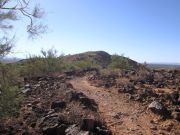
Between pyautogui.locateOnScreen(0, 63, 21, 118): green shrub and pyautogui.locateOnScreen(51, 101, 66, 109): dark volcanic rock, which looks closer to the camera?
pyautogui.locateOnScreen(0, 63, 21, 118): green shrub

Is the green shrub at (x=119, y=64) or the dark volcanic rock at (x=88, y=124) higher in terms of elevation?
the green shrub at (x=119, y=64)

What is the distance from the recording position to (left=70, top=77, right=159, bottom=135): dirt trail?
9573 mm

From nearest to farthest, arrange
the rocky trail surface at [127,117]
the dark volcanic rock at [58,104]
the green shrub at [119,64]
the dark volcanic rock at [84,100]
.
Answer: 1. the rocky trail surface at [127,117]
2. the dark volcanic rock at [58,104]
3. the dark volcanic rock at [84,100]
4. the green shrub at [119,64]

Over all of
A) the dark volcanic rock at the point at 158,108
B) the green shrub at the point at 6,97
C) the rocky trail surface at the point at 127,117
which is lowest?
the rocky trail surface at the point at 127,117

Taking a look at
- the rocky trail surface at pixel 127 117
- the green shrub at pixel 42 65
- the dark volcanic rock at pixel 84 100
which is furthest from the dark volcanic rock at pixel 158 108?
the green shrub at pixel 42 65

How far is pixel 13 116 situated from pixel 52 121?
2244 mm

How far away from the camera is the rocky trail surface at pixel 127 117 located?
953 cm

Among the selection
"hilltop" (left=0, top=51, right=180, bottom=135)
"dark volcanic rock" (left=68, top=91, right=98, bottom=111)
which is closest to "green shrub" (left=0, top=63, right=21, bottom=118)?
"hilltop" (left=0, top=51, right=180, bottom=135)

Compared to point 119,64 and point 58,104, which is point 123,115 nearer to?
point 58,104

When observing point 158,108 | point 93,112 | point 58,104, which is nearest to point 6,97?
point 58,104

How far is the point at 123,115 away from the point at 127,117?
285 millimetres

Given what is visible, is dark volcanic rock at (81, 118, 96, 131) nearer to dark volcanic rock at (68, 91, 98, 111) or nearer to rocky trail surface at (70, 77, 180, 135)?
rocky trail surface at (70, 77, 180, 135)

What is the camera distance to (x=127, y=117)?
10961 millimetres

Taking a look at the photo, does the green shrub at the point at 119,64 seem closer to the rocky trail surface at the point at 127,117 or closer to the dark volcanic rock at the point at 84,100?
the rocky trail surface at the point at 127,117
